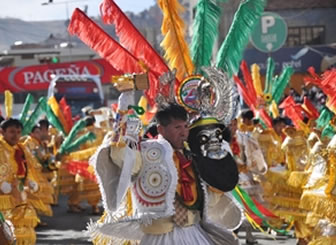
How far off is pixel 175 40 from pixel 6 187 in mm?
3226

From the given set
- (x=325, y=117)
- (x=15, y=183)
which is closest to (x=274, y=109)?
(x=325, y=117)

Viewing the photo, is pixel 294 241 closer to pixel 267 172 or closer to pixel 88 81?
pixel 267 172

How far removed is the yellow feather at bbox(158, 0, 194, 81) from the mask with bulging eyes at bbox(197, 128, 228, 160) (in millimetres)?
911

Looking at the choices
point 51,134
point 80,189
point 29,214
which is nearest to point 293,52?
point 51,134

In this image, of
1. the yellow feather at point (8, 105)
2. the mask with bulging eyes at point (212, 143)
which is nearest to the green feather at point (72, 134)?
the yellow feather at point (8, 105)

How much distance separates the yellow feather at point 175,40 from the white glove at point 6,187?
3106mm

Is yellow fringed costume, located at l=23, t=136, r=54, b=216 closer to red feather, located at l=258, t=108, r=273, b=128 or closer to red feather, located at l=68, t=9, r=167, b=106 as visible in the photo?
red feather, located at l=68, t=9, r=167, b=106

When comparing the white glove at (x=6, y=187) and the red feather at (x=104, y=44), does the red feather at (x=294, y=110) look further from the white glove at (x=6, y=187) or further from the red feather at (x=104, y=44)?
the red feather at (x=104, y=44)

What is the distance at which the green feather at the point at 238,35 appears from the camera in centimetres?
726

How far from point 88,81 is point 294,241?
47.8 feet

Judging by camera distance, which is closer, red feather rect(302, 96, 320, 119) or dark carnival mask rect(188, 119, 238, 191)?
dark carnival mask rect(188, 119, 238, 191)

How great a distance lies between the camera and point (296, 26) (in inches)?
1328

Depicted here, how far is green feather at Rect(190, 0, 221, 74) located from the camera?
7.11 metres

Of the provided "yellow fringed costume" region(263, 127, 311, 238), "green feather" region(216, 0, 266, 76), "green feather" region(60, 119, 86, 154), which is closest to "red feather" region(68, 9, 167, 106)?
"green feather" region(216, 0, 266, 76)
